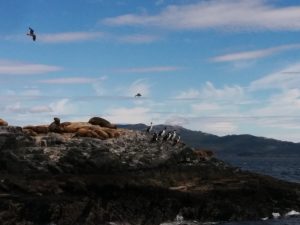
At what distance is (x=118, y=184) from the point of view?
1961 inches

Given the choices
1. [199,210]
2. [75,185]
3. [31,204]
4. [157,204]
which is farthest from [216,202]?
[31,204]

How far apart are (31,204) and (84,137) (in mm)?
14846

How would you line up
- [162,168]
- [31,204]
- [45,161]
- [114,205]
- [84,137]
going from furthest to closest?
[84,137] → [162,168] → [45,161] → [114,205] → [31,204]

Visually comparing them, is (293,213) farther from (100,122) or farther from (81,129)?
(100,122)

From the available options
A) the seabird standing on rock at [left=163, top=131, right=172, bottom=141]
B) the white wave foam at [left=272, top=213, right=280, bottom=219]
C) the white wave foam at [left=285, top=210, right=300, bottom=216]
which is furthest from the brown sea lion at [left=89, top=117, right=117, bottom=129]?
the white wave foam at [left=285, top=210, right=300, bottom=216]

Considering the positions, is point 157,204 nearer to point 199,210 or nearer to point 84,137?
point 199,210

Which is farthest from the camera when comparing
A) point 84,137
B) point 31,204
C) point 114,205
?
point 84,137

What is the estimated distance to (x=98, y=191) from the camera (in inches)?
1943

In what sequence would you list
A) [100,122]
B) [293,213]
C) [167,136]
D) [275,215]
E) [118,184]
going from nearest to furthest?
[118,184] < [275,215] < [293,213] < [167,136] < [100,122]

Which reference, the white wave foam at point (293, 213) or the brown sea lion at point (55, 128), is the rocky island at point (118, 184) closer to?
the white wave foam at point (293, 213)

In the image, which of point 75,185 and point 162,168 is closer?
point 75,185

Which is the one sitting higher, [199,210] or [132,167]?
[132,167]

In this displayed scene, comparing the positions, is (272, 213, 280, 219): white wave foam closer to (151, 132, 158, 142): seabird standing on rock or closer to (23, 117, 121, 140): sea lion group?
(151, 132, 158, 142): seabird standing on rock

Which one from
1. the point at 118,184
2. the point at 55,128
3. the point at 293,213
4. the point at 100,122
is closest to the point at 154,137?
the point at 100,122
